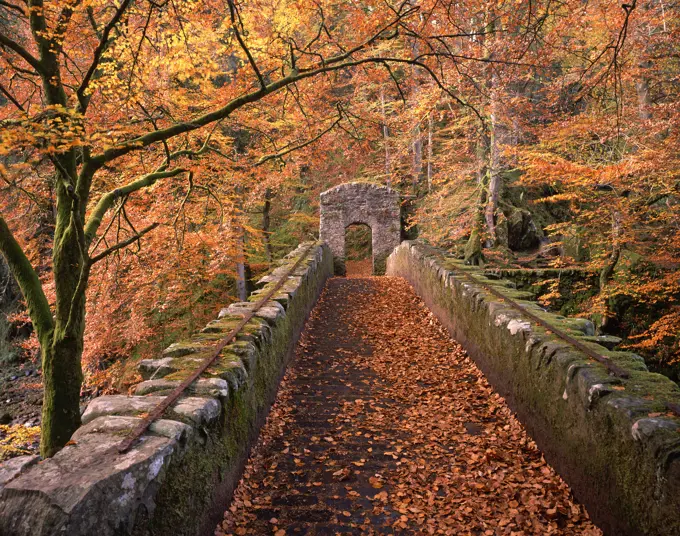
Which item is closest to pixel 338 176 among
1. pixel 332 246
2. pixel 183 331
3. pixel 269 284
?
pixel 332 246

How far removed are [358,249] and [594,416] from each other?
20.2 m

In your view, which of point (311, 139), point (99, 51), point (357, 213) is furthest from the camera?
point (357, 213)

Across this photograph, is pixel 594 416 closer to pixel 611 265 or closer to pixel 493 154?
pixel 611 265

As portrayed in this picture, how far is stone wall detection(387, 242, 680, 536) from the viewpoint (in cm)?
237

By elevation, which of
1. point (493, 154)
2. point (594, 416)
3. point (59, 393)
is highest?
point (493, 154)

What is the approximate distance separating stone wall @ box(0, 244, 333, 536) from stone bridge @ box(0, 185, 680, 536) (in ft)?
0.03

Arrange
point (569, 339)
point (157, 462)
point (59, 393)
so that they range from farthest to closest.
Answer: point (59, 393), point (569, 339), point (157, 462)

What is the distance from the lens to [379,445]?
13.8ft

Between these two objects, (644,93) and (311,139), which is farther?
(644,93)

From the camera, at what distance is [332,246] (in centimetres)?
1784

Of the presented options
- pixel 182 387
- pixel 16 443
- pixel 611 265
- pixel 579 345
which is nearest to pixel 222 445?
pixel 182 387

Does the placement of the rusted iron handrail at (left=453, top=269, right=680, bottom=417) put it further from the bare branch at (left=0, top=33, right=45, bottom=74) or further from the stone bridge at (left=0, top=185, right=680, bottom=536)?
the bare branch at (left=0, top=33, right=45, bottom=74)

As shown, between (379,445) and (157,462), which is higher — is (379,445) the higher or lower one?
the lower one

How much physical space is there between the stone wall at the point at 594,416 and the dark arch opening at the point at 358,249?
1611 cm
